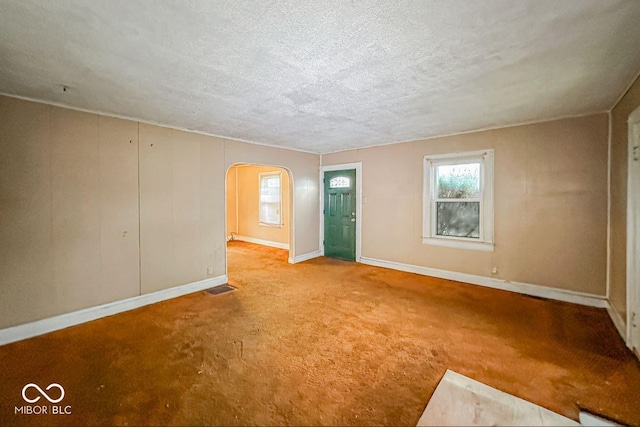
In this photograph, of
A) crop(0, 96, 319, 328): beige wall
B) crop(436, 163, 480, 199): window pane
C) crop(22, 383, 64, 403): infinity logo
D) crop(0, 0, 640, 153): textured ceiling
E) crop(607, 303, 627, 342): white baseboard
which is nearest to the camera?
crop(0, 0, 640, 153): textured ceiling

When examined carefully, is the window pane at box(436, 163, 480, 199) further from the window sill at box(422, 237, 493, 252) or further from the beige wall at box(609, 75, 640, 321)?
the beige wall at box(609, 75, 640, 321)

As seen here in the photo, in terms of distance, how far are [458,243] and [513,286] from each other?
3.06 feet

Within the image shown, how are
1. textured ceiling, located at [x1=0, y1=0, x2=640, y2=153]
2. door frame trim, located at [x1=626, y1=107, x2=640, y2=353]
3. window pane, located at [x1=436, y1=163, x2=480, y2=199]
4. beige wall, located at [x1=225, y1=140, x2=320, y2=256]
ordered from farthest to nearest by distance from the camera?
1. beige wall, located at [x1=225, y1=140, x2=320, y2=256]
2. window pane, located at [x1=436, y1=163, x2=480, y2=199]
3. door frame trim, located at [x1=626, y1=107, x2=640, y2=353]
4. textured ceiling, located at [x1=0, y1=0, x2=640, y2=153]

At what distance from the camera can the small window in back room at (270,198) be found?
7270mm

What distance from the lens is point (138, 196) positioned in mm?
3432

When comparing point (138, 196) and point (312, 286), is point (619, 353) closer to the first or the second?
point (312, 286)

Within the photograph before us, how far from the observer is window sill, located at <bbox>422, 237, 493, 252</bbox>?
408cm

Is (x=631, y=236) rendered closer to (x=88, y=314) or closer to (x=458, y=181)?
(x=458, y=181)

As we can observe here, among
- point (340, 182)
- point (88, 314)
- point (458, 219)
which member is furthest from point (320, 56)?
point (340, 182)

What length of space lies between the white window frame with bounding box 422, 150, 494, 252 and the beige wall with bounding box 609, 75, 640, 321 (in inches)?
49.1

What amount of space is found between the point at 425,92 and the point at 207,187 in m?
3.31

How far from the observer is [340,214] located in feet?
19.3

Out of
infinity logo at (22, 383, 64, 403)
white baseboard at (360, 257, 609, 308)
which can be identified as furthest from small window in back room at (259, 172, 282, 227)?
infinity logo at (22, 383, 64, 403)

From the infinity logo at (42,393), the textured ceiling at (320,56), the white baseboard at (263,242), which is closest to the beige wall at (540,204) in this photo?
the textured ceiling at (320,56)
